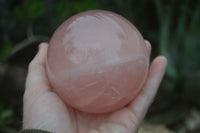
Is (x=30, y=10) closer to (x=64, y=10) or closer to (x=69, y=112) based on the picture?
(x=64, y=10)

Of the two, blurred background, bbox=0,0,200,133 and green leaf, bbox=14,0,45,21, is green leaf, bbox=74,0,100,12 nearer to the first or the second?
blurred background, bbox=0,0,200,133

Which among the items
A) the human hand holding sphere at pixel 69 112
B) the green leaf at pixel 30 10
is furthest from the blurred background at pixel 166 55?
the human hand holding sphere at pixel 69 112

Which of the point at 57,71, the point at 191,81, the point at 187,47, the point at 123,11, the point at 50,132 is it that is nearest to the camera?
the point at 50,132

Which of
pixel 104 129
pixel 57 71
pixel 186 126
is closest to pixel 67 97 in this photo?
pixel 57 71

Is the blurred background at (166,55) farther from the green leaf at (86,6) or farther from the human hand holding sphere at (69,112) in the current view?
the human hand holding sphere at (69,112)

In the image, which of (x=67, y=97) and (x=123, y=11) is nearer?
(x=67, y=97)

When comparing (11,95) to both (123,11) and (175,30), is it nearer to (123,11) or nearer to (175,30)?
(123,11)

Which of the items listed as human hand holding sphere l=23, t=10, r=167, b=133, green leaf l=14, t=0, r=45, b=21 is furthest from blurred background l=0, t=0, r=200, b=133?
human hand holding sphere l=23, t=10, r=167, b=133

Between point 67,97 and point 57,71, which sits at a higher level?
point 57,71
